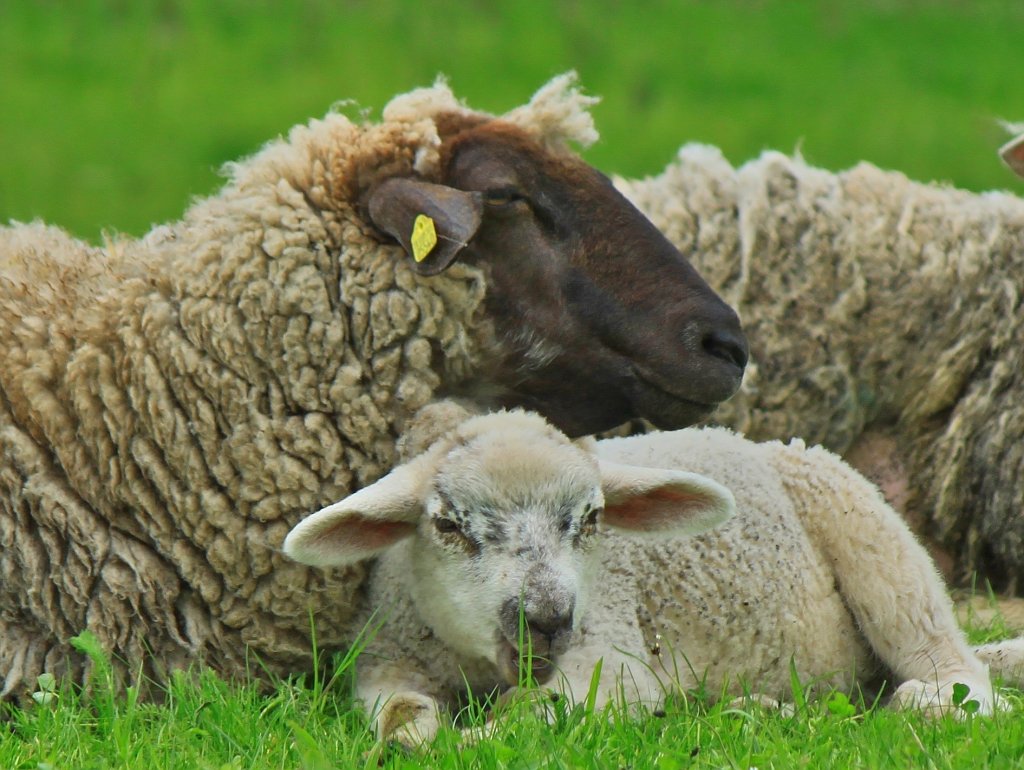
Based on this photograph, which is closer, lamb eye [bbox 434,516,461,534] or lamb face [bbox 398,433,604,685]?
lamb face [bbox 398,433,604,685]

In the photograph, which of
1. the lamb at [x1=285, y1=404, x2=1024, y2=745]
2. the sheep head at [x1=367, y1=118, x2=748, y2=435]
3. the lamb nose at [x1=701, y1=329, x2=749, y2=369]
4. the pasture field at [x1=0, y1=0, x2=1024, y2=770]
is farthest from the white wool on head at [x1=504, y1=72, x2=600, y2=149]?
the pasture field at [x1=0, y1=0, x2=1024, y2=770]

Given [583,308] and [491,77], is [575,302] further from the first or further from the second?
[491,77]

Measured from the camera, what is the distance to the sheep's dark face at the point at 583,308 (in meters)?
4.42

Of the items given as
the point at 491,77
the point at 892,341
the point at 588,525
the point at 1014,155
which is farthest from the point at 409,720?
the point at 491,77

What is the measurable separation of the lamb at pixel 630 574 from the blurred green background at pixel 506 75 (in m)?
8.94

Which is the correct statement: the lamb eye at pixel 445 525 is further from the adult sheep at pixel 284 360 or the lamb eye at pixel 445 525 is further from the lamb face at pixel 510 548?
the adult sheep at pixel 284 360

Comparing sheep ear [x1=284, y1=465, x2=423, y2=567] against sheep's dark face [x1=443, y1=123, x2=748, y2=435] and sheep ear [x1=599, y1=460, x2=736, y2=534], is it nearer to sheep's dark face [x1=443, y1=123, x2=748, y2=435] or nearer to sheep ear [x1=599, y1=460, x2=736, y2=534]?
sheep ear [x1=599, y1=460, x2=736, y2=534]

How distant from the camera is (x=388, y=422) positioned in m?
4.36

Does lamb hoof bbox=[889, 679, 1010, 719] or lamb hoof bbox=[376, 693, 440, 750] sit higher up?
lamb hoof bbox=[376, 693, 440, 750]

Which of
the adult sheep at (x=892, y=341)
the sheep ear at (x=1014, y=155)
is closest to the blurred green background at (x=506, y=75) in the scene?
the adult sheep at (x=892, y=341)

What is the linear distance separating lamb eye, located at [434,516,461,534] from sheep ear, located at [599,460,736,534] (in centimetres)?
40

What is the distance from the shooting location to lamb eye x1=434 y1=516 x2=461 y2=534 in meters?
3.80

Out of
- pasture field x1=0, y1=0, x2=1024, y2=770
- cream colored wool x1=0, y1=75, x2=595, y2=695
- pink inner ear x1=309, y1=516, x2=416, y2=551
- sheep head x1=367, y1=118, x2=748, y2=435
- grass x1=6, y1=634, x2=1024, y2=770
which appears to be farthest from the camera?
pasture field x1=0, y1=0, x2=1024, y2=770

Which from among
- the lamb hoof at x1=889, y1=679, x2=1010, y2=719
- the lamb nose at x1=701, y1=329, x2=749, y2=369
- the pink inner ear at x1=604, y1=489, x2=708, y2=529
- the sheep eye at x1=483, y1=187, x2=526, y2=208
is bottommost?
the lamb hoof at x1=889, y1=679, x2=1010, y2=719
